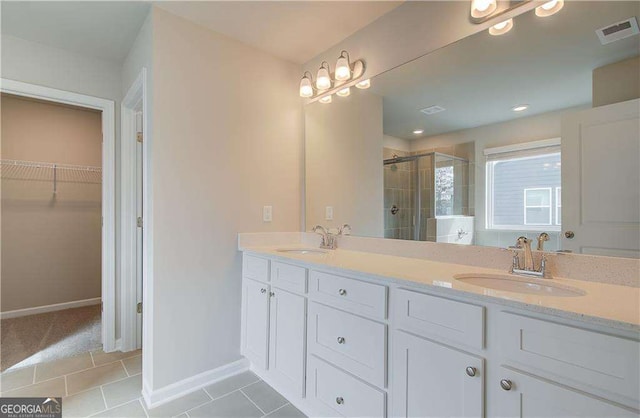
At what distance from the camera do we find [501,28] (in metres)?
1.44

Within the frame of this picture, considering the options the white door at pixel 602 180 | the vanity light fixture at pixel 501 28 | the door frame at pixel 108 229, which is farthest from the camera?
the door frame at pixel 108 229

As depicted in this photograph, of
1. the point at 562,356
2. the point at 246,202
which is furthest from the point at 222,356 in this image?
the point at 562,356

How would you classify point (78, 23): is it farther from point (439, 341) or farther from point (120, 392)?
point (439, 341)

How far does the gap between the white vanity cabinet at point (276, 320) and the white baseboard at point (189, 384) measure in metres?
0.13

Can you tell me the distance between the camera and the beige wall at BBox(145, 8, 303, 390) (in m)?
1.86

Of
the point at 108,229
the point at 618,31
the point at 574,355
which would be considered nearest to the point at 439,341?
the point at 574,355

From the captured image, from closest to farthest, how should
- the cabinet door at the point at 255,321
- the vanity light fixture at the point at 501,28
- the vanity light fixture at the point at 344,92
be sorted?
the vanity light fixture at the point at 501,28 → the cabinet door at the point at 255,321 → the vanity light fixture at the point at 344,92

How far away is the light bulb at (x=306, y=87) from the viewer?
7.66 ft

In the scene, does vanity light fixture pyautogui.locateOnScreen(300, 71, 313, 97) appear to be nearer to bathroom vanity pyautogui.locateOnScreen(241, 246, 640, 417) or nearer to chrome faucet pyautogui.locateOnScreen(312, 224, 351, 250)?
chrome faucet pyautogui.locateOnScreen(312, 224, 351, 250)

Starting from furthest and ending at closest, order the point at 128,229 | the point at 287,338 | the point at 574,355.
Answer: the point at 128,229 → the point at 287,338 → the point at 574,355

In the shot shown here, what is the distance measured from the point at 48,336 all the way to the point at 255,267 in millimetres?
2269

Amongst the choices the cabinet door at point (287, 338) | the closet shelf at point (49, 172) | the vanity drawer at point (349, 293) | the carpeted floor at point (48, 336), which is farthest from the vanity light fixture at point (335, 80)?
the closet shelf at point (49, 172)

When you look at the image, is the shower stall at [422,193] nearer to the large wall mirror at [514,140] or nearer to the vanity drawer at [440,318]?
the large wall mirror at [514,140]

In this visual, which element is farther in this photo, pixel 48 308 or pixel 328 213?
pixel 48 308
